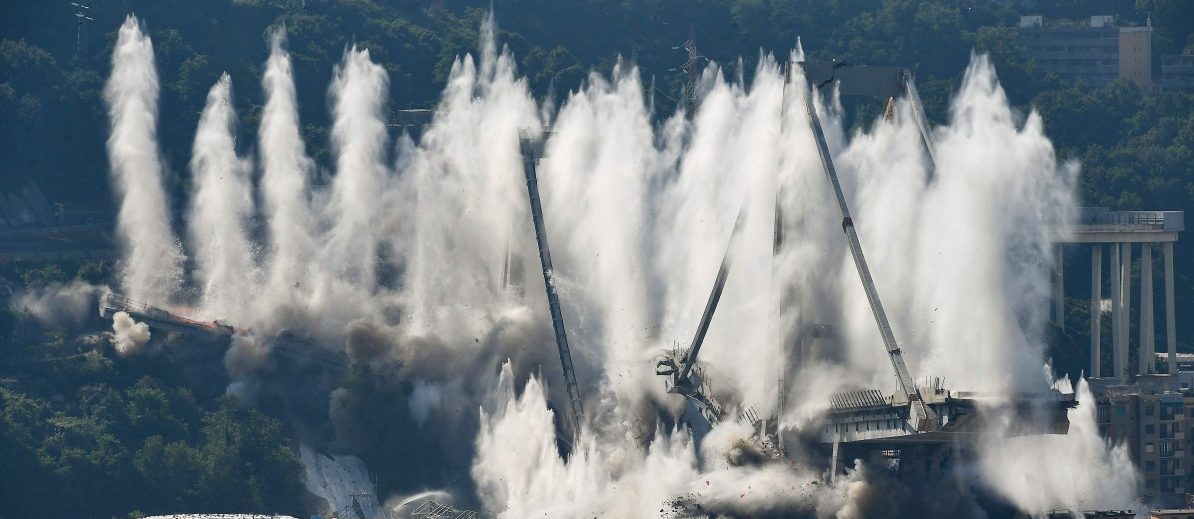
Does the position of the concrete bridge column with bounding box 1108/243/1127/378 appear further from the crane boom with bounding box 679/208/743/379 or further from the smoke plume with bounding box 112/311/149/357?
the smoke plume with bounding box 112/311/149/357

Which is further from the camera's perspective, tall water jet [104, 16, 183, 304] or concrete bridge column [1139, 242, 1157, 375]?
concrete bridge column [1139, 242, 1157, 375]

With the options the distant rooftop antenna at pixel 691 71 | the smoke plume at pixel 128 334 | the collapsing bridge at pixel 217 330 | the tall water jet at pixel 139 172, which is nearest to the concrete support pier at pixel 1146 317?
the distant rooftop antenna at pixel 691 71

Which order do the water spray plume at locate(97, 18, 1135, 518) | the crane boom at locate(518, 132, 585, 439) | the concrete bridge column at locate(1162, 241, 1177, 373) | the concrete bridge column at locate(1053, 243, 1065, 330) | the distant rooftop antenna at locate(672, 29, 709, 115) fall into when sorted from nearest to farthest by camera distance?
the water spray plume at locate(97, 18, 1135, 518)
the crane boom at locate(518, 132, 585, 439)
the concrete bridge column at locate(1053, 243, 1065, 330)
the concrete bridge column at locate(1162, 241, 1177, 373)
the distant rooftop antenna at locate(672, 29, 709, 115)

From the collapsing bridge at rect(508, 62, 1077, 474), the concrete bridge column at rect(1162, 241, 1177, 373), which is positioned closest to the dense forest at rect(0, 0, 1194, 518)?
the concrete bridge column at rect(1162, 241, 1177, 373)

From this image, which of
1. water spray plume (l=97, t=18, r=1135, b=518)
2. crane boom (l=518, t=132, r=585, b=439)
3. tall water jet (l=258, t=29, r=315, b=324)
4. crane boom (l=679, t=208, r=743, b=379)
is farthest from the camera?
tall water jet (l=258, t=29, r=315, b=324)

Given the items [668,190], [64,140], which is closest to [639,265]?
[668,190]

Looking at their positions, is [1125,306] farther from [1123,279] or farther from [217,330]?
[217,330]

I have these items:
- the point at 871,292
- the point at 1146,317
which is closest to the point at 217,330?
the point at 871,292

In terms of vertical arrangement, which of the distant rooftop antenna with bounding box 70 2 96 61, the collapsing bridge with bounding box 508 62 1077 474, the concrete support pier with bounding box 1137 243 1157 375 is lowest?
the collapsing bridge with bounding box 508 62 1077 474
